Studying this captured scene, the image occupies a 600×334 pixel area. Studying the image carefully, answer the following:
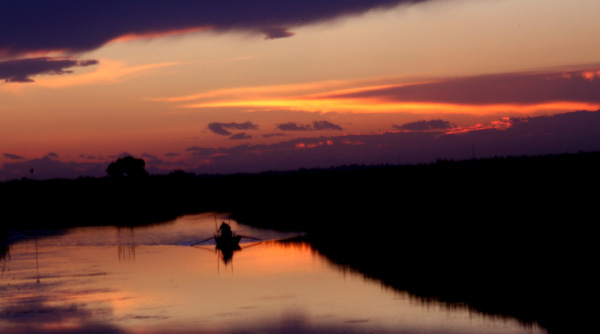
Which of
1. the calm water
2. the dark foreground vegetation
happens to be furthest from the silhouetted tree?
the calm water

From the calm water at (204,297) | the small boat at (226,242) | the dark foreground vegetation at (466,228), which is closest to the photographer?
the calm water at (204,297)

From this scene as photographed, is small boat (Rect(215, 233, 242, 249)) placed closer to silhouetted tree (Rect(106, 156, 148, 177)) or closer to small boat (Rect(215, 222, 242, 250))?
small boat (Rect(215, 222, 242, 250))

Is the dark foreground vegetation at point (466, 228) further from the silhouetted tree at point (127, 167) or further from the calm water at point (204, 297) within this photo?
the silhouetted tree at point (127, 167)

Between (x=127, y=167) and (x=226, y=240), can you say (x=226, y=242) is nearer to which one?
(x=226, y=240)

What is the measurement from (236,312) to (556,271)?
11.6 metres

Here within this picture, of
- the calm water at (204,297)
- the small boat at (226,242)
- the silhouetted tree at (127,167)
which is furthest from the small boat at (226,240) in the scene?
the silhouetted tree at (127,167)

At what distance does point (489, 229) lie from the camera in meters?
41.0

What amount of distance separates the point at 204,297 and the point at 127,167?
470 feet

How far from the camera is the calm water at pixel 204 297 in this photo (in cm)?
2403

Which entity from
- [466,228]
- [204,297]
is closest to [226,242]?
[466,228]

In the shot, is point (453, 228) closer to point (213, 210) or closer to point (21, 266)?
point (21, 266)

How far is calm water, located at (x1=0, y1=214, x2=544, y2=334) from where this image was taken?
2403cm

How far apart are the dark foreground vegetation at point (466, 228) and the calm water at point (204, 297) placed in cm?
177

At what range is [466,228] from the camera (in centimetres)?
4316
